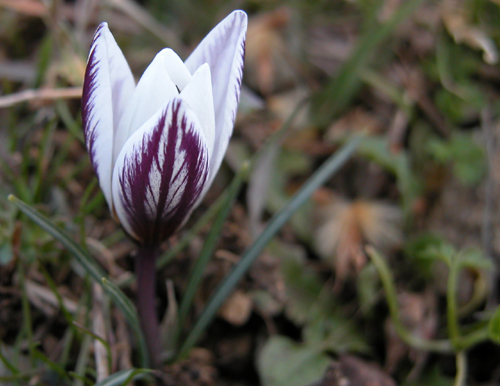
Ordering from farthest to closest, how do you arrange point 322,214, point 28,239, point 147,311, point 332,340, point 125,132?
point 322,214, point 332,340, point 28,239, point 147,311, point 125,132

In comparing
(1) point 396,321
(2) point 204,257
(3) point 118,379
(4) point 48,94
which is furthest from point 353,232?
(4) point 48,94

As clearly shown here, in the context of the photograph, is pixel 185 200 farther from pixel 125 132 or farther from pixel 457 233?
pixel 457 233

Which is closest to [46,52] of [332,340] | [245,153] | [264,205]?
[245,153]

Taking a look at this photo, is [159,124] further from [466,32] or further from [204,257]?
[466,32]

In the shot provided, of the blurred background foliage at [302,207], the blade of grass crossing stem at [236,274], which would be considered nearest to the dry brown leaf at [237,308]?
the blurred background foliage at [302,207]

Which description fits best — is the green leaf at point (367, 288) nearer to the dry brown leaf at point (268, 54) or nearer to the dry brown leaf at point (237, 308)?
the dry brown leaf at point (237, 308)

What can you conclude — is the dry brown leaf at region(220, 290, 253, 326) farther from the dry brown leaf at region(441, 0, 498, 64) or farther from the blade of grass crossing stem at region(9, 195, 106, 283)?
the dry brown leaf at region(441, 0, 498, 64)
